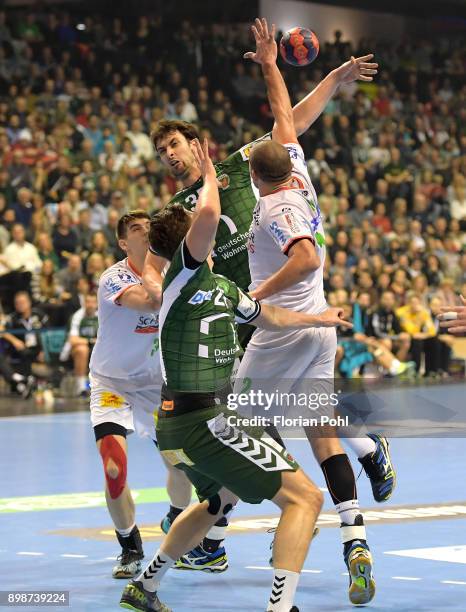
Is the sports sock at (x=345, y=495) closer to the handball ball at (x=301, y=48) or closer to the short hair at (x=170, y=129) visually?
the short hair at (x=170, y=129)

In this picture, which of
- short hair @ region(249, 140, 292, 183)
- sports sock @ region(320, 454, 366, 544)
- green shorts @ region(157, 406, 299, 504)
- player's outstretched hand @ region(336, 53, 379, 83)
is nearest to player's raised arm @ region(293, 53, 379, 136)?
player's outstretched hand @ region(336, 53, 379, 83)

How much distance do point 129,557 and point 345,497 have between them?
4.76 ft

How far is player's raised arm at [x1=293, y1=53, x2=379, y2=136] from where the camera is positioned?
26.5 ft

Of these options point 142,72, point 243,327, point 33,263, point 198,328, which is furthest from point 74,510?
point 142,72

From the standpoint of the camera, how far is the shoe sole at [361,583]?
263 inches

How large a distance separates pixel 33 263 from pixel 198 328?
13.4 m

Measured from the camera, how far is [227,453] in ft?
20.3

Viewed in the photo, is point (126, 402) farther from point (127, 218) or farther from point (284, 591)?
point (284, 591)

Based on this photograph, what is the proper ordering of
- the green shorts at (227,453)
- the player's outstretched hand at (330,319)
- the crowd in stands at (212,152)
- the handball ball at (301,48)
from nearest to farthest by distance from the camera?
the green shorts at (227,453), the player's outstretched hand at (330,319), the handball ball at (301,48), the crowd in stands at (212,152)

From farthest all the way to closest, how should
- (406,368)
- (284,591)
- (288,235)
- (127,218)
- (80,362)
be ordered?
(406,368)
(80,362)
(127,218)
(288,235)
(284,591)

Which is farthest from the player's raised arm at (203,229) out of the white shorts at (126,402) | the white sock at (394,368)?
the white sock at (394,368)

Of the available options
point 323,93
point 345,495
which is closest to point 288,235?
point 345,495

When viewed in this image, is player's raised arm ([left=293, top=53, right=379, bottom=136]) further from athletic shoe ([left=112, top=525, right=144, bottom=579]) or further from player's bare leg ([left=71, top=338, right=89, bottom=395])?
player's bare leg ([left=71, top=338, right=89, bottom=395])

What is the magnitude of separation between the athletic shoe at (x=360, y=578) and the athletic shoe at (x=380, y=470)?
838 millimetres
